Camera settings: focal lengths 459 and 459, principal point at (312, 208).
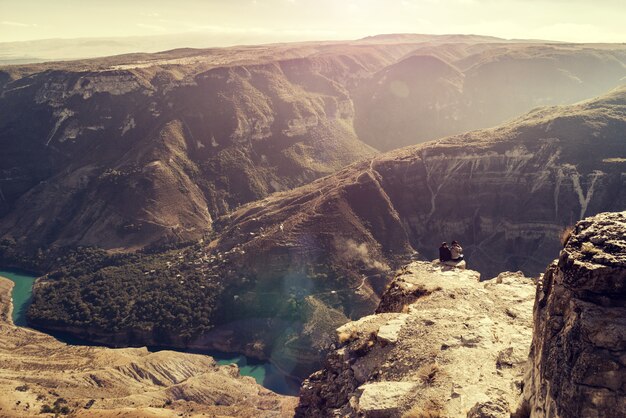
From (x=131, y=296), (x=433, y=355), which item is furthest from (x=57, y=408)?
(x=433, y=355)

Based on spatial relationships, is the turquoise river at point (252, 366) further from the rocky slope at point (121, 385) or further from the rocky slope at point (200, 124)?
the rocky slope at point (200, 124)

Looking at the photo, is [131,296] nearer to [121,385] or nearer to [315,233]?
[121,385]

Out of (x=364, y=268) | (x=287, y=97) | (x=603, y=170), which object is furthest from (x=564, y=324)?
(x=287, y=97)

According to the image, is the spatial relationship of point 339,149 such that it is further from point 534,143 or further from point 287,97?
point 534,143

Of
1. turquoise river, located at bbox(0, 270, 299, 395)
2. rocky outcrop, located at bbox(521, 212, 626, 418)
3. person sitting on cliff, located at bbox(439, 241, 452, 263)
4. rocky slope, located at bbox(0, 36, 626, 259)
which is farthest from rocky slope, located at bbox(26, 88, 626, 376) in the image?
rocky outcrop, located at bbox(521, 212, 626, 418)

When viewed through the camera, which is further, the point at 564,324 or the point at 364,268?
the point at 364,268

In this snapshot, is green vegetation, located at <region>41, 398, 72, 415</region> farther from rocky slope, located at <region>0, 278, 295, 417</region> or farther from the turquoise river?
the turquoise river

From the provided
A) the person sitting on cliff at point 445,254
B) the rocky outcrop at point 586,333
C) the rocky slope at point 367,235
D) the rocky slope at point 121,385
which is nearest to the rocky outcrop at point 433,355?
the person sitting on cliff at point 445,254
